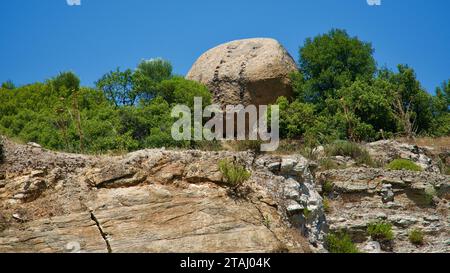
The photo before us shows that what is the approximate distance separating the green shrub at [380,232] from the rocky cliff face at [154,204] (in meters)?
1.87

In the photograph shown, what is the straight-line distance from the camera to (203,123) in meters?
27.2

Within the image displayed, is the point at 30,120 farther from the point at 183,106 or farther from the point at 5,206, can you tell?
the point at 5,206

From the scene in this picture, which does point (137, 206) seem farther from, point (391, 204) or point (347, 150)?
point (347, 150)

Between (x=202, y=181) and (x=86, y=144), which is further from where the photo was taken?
(x=86, y=144)

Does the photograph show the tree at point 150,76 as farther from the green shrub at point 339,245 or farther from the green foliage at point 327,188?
the green shrub at point 339,245

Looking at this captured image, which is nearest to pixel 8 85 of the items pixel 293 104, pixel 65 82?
pixel 65 82

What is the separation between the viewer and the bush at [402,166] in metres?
18.4

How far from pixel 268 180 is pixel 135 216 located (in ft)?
10.2

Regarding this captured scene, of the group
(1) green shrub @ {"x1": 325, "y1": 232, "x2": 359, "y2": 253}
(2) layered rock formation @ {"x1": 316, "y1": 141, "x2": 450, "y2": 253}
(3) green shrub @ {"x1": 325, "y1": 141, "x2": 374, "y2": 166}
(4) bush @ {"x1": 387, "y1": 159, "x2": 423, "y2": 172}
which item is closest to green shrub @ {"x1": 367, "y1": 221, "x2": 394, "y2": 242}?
(2) layered rock formation @ {"x1": 316, "y1": 141, "x2": 450, "y2": 253}

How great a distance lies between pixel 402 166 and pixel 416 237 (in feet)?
10.7

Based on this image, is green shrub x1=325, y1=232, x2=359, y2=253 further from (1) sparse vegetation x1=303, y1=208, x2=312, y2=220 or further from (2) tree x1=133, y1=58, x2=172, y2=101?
(2) tree x1=133, y1=58, x2=172, y2=101

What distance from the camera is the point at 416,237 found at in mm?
15711
